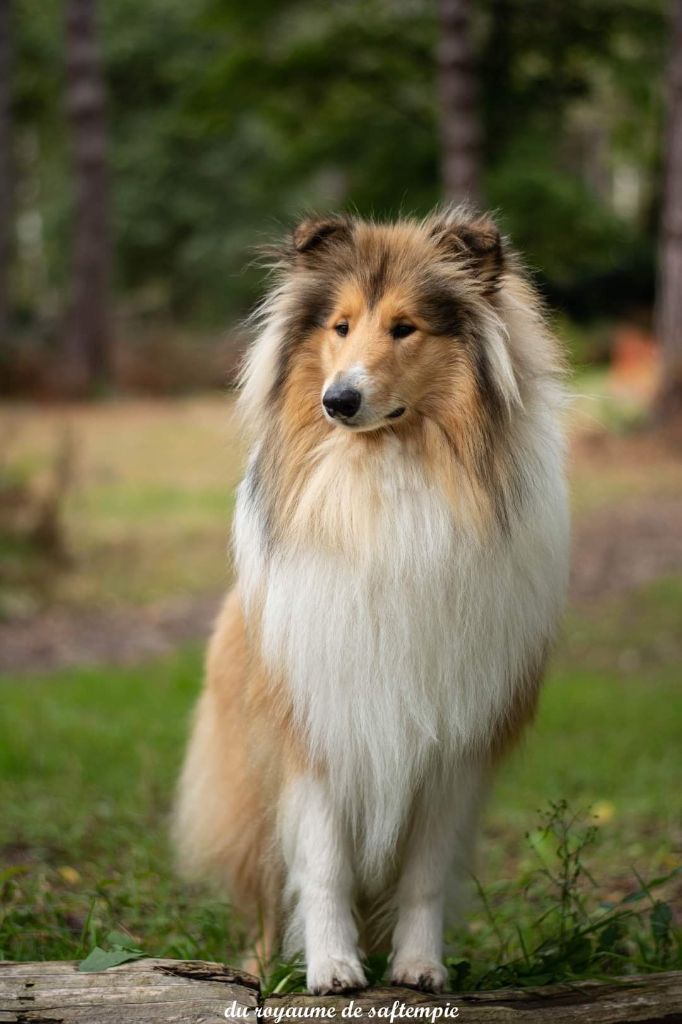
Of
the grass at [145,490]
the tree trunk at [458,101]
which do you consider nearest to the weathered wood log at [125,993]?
the grass at [145,490]

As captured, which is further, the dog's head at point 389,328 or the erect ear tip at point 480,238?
the erect ear tip at point 480,238

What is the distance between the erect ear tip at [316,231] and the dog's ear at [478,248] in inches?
10.3

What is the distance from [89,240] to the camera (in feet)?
57.8

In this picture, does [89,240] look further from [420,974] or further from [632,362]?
[420,974]

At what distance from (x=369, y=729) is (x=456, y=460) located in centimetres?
70

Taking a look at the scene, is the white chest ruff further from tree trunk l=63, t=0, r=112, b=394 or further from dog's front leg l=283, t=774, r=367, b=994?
tree trunk l=63, t=0, r=112, b=394

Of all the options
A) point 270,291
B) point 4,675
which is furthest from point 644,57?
point 270,291

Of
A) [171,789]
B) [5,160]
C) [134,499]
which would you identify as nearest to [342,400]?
A: [171,789]

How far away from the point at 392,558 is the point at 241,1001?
1052 mm

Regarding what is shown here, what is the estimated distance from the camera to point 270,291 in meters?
3.49

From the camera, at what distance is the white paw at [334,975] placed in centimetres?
302

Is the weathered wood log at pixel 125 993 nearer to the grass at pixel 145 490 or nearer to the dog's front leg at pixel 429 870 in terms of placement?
the dog's front leg at pixel 429 870

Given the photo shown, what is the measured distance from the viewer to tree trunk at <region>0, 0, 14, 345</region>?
1712cm

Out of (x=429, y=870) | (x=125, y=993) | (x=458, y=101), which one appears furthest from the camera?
(x=458, y=101)
